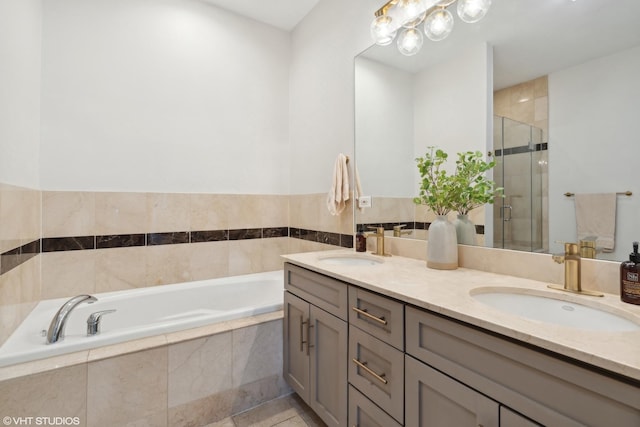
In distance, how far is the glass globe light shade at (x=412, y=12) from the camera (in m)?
1.62

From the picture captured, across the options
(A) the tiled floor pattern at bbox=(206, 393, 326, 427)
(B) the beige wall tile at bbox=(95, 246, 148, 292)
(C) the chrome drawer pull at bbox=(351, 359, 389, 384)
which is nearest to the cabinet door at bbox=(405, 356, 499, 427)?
(C) the chrome drawer pull at bbox=(351, 359, 389, 384)

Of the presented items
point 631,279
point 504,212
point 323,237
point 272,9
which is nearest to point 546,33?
point 504,212

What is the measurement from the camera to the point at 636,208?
0.93 m

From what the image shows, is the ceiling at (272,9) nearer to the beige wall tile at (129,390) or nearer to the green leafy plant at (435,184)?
the green leafy plant at (435,184)

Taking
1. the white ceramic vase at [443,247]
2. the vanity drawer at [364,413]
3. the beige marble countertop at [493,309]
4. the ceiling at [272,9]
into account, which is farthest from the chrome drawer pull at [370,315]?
the ceiling at [272,9]

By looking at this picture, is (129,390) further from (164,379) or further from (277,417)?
(277,417)

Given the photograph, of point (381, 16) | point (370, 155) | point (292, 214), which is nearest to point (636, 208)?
point (370, 155)

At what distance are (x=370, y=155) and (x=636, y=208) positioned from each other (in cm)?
130

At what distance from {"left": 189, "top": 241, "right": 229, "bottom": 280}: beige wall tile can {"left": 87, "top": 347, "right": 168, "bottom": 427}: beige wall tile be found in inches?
39.5

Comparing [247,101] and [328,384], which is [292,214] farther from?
[328,384]

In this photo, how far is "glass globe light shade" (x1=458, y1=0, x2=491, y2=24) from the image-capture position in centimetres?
136

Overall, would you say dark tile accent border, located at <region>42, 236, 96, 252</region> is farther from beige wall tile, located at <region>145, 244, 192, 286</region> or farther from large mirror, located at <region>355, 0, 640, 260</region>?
large mirror, located at <region>355, 0, 640, 260</region>

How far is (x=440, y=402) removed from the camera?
0.86m

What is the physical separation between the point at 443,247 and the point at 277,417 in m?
1.29
